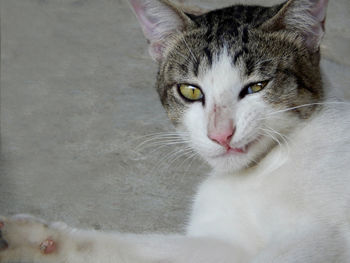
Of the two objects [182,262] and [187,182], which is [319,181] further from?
[187,182]

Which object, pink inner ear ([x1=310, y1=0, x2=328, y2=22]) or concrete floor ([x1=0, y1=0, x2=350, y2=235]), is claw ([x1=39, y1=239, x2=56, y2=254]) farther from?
pink inner ear ([x1=310, y1=0, x2=328, y2=22])

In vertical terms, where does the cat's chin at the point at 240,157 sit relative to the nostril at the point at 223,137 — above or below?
below

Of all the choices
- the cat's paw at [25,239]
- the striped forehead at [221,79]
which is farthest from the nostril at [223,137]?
the cat's paw at [25,239]

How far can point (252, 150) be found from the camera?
2203mm

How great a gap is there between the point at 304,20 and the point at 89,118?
1.90 metres

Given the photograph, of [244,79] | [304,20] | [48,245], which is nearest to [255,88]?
[244,79]

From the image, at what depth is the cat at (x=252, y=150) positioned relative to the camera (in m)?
2.05

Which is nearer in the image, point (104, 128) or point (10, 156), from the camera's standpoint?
point (10, 156)

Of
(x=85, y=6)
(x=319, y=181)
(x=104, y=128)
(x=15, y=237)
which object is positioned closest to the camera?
(x=319, y=181)

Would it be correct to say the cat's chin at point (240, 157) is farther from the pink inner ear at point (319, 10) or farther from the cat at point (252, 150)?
A: the pink inner ear at point (319, 10)

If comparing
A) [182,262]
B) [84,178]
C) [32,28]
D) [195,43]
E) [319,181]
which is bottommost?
[32,28]

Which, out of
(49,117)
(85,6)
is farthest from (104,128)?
(85,6)

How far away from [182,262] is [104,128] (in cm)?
152

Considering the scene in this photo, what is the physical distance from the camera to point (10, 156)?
3373 millimetres
